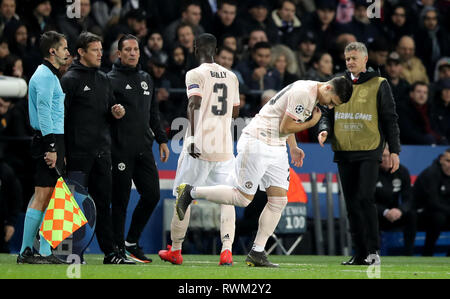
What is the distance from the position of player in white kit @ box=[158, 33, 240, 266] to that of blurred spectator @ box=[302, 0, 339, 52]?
25.6 ft

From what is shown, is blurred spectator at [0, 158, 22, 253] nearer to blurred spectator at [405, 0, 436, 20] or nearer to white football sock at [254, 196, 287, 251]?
white football sock at [254, 196, 287, 251]

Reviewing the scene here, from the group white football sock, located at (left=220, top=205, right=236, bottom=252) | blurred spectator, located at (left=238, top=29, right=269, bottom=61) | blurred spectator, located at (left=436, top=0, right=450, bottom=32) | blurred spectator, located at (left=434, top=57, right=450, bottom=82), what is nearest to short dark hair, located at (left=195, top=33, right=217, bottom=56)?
white football sock, located at (left=220, top=205, right=236, bottom=252)

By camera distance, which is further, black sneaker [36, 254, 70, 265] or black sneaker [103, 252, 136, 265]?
black sneaker [103, 252, 136, 265]

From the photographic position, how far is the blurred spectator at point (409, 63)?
54.2 feet

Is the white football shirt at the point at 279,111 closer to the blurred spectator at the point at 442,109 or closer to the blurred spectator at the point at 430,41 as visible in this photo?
the blurred spectator at the point at 442,109

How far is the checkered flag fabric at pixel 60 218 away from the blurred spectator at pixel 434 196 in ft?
21.2

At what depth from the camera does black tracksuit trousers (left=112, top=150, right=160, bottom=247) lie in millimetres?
9539

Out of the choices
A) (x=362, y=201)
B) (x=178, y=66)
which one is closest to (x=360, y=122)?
(x=362, y=201)

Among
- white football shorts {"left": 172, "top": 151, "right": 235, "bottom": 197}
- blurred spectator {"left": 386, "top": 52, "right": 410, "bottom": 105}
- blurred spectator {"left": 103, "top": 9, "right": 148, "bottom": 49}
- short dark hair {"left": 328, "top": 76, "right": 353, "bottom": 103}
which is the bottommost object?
white football shorts {"left": 172, "top": 151, "right": 235, "bottom": 197}

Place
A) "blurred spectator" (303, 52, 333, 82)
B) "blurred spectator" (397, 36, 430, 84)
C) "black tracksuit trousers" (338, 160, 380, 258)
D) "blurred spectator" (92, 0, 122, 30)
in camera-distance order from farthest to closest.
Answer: "blurred spectator" (397, 36, 430, 84)
"blurred spectator" (303, 52, 333, 82)
"blurred spectator" (92, 0, 122, 30)
"black tracksuit trousers" (338, 160, 380, 258)
